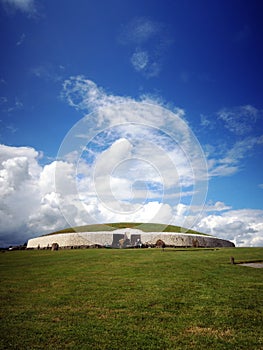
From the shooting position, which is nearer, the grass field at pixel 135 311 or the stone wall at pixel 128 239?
the grass field at pixel 135 311

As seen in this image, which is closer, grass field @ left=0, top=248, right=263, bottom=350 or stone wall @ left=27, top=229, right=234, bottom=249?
grass field @ left=0, top=248, right=263, bottom=350

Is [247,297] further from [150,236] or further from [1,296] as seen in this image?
[150,236]

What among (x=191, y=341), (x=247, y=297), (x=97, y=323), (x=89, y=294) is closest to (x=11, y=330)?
(x=97, y=323)

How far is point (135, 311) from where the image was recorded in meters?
10.7

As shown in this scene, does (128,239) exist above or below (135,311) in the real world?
above

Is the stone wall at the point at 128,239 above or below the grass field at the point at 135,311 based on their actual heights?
above

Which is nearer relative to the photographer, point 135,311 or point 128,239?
point 135,311

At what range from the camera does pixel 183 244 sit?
54125 mm

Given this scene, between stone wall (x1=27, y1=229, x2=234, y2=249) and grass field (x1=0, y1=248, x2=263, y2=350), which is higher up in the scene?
stone wall (x1=27, y1=229, x2=234, y2=249)

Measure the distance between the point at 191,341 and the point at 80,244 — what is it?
4910 centimetres

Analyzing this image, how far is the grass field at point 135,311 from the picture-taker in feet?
26.4

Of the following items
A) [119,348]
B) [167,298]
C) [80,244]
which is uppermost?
[80,244]

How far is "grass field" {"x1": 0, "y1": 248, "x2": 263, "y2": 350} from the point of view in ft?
26.4

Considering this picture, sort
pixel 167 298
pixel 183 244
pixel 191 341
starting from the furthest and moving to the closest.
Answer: pixel 183 244, pixel 167 298, pixel 191 341
